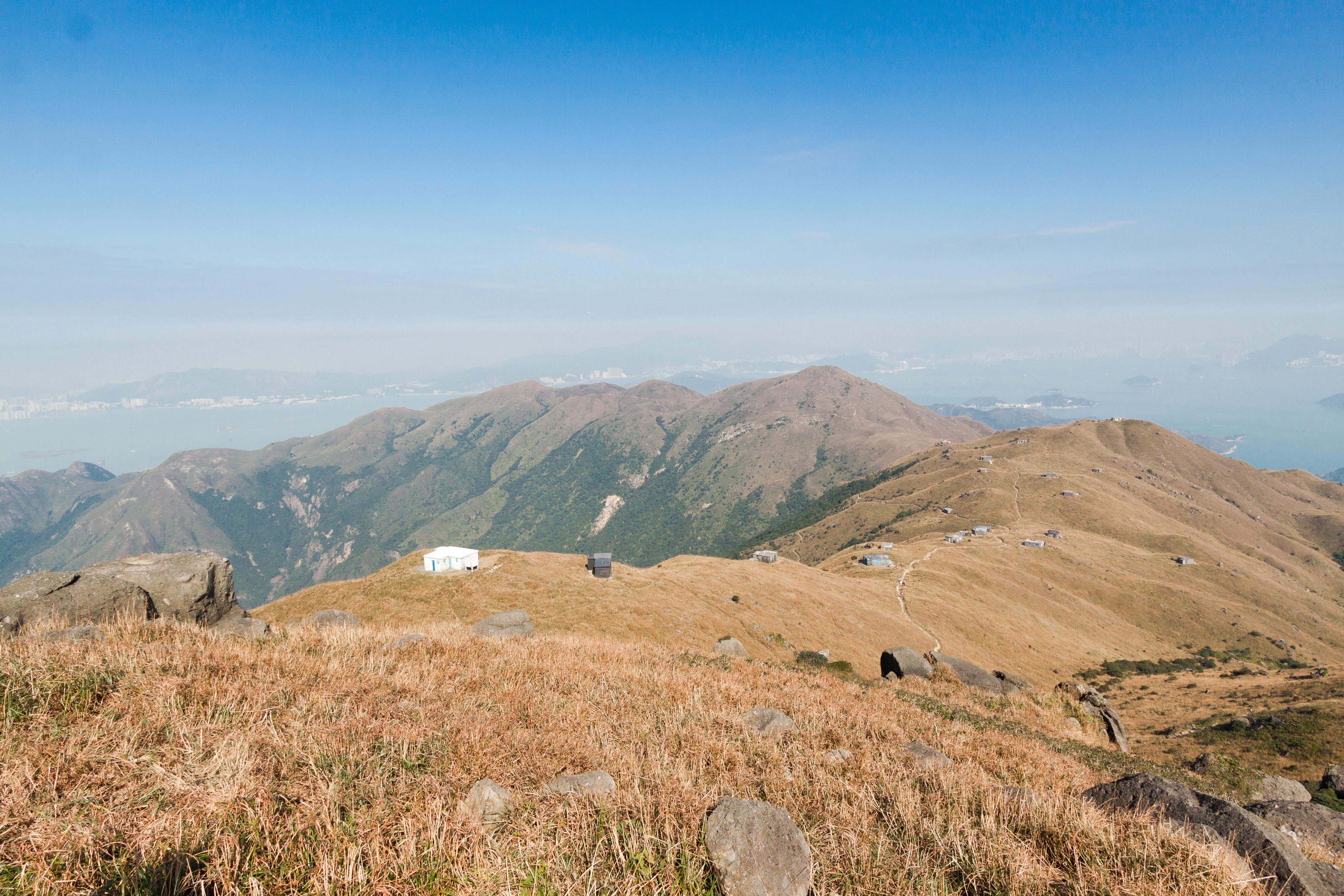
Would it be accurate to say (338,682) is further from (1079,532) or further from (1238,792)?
(1079,532)


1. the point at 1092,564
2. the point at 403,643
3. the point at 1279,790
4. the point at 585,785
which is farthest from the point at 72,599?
the point at 1092,564

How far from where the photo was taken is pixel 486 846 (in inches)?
164

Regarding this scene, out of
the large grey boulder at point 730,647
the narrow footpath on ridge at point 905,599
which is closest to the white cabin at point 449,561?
the large grey boulder at point 730,647

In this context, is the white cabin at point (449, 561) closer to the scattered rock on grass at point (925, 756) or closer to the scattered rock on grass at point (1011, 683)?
the scattered rock on grass at point (1011, 683)

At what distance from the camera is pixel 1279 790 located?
62.8 ft

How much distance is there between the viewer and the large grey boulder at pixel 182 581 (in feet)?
64.0

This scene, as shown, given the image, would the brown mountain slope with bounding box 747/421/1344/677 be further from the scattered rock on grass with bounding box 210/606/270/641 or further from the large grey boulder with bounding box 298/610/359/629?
the scattered rock on grass with bounding box 210/606/270/641

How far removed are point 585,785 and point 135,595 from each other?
69.2ft

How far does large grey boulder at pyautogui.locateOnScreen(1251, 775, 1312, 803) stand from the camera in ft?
60.3

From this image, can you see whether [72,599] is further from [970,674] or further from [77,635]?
[970,674]

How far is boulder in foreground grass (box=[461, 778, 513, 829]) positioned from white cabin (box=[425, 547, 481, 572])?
45379 millimetres

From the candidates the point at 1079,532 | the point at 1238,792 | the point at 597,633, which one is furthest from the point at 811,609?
the point at 1079,532

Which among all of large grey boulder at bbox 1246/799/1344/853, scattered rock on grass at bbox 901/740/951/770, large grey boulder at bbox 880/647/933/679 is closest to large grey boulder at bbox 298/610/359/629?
scattered rock on grass at bbox 901/740/951/770

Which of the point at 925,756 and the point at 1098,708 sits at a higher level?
the point at 925,756
